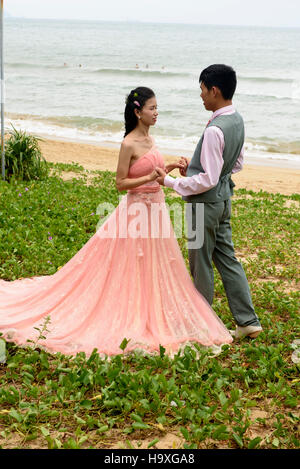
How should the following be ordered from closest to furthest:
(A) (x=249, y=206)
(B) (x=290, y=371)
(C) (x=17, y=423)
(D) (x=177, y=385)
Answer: (C) (x=17, y=423)
(D) (x=177, y=385)
(B) (x=290, y=371)
(A) (x=249, y=206)

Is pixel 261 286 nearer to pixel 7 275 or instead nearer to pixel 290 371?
pixel 290 371

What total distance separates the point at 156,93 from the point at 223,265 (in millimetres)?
30846

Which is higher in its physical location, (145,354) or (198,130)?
(198,130)

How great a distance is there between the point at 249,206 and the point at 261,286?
4.21m

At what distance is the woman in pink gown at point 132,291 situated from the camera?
4.48m

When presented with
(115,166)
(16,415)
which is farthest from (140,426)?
(115,166)

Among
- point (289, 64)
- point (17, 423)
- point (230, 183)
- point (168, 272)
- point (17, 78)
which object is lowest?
point (17, 423)

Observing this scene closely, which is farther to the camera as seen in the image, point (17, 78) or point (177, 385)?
point (17, 78)

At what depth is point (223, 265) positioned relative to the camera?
4652 millimetres

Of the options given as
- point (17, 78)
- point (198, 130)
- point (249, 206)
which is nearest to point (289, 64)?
point (17, 78)

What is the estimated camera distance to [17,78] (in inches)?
1569

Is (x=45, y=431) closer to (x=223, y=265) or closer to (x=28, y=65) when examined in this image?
(x=223, y=265)

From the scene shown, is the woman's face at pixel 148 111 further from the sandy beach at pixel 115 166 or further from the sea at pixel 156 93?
the sea at pixel 156 93

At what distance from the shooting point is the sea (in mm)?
22828
